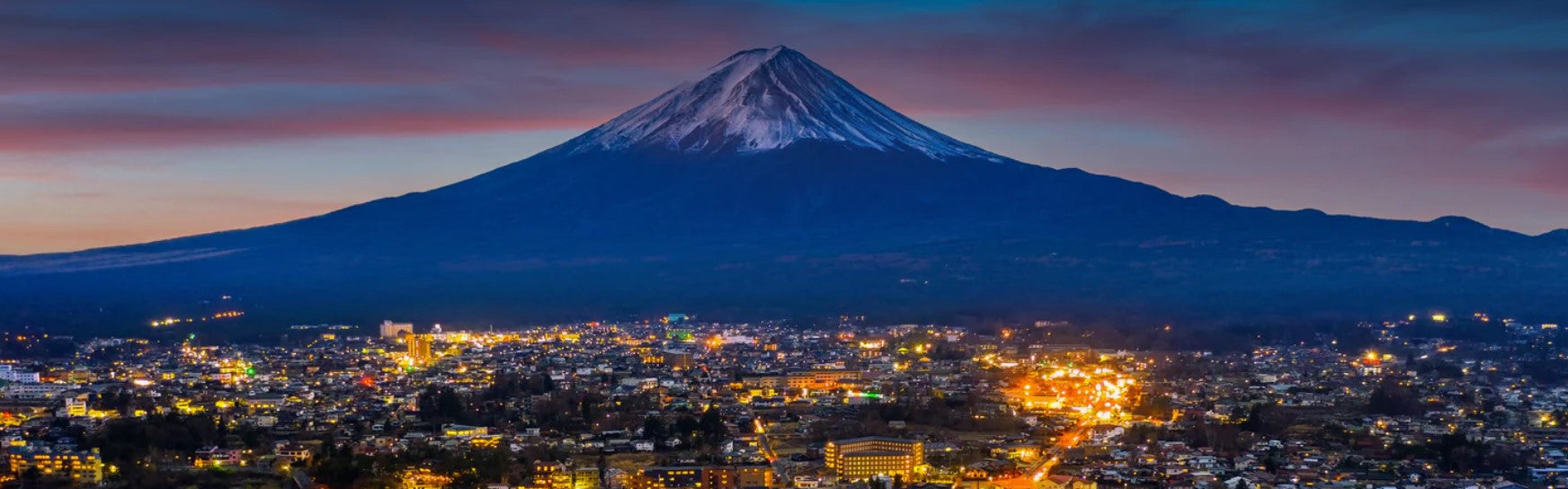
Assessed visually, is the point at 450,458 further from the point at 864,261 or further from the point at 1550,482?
the point at 864,261

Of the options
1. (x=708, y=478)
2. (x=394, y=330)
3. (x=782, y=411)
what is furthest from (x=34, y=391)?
(x=394, y=330)

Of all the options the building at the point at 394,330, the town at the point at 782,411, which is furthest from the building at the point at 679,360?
the building at the point at 394,330

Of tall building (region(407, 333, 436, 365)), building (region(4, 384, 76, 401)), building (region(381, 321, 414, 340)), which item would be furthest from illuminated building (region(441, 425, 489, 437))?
building (region(381, 321, 414, 340))

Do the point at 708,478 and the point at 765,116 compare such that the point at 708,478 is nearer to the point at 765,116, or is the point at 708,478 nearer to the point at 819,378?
the point at 819,378

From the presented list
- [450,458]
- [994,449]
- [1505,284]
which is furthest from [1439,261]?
[450,458]

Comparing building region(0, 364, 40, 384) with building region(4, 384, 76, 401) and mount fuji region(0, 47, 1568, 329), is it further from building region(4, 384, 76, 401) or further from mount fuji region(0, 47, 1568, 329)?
mount fuji region(0, 47, 1568, 329)

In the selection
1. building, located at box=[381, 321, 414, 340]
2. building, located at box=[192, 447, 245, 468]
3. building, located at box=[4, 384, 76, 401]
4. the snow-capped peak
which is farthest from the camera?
the snow-capped peak

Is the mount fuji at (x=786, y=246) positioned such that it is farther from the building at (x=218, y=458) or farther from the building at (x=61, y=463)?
the building at (x=61, y=463)

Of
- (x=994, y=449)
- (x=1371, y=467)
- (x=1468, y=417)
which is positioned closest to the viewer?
(x=1371, y=467)
